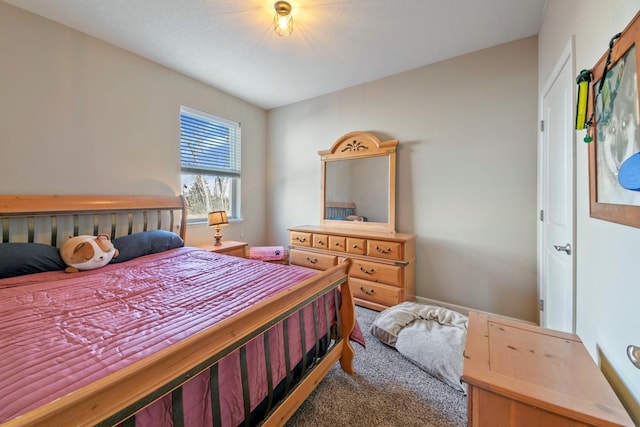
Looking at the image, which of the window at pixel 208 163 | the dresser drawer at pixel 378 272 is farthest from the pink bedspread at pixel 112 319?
the window at pixel 208 163

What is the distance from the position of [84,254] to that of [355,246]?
2.34m

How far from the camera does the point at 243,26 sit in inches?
84.7

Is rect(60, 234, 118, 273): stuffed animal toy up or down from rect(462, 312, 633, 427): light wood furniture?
up

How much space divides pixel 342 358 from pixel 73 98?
10.2ft

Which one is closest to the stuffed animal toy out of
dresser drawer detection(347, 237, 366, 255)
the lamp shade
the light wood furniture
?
the lamp shade

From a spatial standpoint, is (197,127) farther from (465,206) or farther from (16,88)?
(465,206)

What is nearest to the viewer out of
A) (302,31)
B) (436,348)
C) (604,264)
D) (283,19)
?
(604,264)

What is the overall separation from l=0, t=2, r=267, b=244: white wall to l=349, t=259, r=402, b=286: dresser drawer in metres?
2.05

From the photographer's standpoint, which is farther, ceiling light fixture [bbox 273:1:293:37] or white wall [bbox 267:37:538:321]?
white wall [bbox 267:37:538:321]

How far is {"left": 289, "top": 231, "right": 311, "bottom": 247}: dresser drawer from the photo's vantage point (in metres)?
3.17

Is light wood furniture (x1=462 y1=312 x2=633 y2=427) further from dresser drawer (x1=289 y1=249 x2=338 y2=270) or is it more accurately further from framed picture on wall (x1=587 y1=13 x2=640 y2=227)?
dresser drawer (x1=289 y1=249 x2=338 y2=270)

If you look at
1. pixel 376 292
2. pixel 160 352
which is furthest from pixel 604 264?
pixel 376 292

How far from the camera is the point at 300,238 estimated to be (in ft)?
10.6

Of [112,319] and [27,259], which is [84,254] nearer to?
[27,259]
